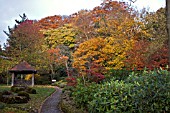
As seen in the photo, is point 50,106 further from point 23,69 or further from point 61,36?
point 61,36

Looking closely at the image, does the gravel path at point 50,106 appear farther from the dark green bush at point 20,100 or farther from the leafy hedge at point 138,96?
the leafy hedge at point 138,96

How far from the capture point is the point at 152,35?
57.0 ft

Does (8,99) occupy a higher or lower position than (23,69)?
lower

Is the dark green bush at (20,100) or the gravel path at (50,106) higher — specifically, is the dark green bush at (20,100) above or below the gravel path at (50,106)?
above

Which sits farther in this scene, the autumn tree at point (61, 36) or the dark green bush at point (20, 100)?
the autumn tree at point (61, 36)

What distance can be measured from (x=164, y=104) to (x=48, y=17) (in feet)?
94.3

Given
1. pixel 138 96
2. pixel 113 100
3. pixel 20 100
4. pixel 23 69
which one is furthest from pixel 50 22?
pixel 138 96

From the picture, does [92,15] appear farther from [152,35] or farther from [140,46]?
[140,46]

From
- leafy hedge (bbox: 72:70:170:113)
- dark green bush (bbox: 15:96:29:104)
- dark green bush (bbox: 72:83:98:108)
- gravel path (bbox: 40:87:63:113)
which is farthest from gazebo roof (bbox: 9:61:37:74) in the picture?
leafy hedge (bbox: 72:70:170:113)

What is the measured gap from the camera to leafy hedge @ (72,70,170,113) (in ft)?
19.2

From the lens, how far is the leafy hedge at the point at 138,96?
5.84m

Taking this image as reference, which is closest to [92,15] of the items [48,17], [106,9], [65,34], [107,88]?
[106,9]

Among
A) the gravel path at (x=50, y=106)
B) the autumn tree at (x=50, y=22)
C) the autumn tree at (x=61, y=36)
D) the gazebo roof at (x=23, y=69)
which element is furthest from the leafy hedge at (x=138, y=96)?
the autumn tree at (x=50, y=22)

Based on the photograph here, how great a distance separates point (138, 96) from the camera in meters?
6.02
